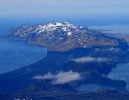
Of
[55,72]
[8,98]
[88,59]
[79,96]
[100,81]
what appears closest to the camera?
[8,98]

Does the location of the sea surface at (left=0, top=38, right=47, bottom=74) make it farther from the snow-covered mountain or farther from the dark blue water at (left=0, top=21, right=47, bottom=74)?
the snow-covered mountain

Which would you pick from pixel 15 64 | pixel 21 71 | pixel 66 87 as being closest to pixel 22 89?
pixel 66 87

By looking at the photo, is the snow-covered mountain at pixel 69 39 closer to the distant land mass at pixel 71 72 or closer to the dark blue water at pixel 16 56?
the distant land mass at pixel 71 72

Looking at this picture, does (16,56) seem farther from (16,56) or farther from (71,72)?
(71,72)

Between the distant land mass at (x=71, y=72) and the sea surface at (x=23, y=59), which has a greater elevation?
the distant land mass at (x=71, y=72)

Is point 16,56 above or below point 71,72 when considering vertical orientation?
below

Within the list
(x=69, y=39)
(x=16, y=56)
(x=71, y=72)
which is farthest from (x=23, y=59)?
(x=69, y=39)

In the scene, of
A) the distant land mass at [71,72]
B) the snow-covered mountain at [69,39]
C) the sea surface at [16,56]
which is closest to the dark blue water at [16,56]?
the sea surface at [16,56]

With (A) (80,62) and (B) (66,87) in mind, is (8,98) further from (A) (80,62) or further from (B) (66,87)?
(A) (80,62)

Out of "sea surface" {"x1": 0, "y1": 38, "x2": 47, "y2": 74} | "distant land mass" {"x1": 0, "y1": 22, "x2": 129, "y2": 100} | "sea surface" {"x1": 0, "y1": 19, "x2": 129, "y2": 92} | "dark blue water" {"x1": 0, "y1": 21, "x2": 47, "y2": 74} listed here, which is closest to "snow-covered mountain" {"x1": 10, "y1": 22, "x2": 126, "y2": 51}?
"distant land mass" {"x1": 0, "y1": 22, "x2": 129, "y2": 100}

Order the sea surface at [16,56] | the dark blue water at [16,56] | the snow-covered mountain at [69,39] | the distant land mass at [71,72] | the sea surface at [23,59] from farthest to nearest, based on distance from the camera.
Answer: the snow-covered mountain at [69,39]
the dark blue water at [16,56]
the sea surface at [16,56]
the sea surface at [23,59]
the distant land mass at [71,72]

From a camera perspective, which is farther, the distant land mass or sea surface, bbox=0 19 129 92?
sea surface, bbox=0 19 129 92
